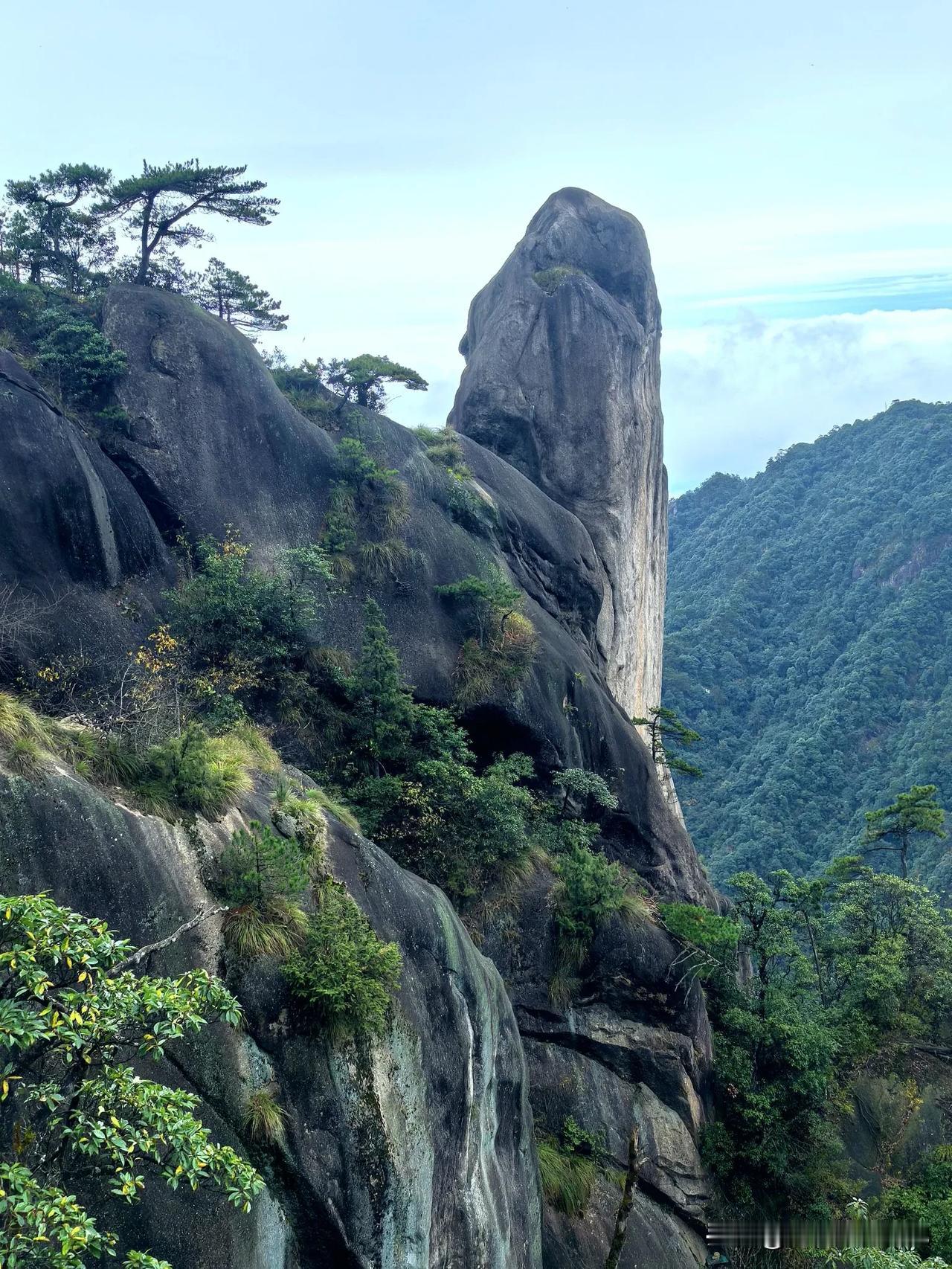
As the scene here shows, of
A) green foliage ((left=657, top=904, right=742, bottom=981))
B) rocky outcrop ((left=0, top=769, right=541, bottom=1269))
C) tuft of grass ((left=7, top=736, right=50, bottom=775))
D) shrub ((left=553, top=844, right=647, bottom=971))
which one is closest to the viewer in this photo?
rocky outcrop ((left=0, top=769, right=541, bottom=1269))

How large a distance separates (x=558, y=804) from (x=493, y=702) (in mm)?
2683

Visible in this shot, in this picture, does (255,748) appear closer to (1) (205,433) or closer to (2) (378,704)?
(2) (378,704)

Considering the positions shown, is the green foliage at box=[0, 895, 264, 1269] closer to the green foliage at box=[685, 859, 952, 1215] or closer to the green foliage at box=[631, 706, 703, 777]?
the green foliage at box=[685, 859, 952, 1215]

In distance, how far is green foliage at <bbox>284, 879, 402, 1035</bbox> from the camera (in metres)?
8.62

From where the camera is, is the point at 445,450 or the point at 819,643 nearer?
the point at 445,450

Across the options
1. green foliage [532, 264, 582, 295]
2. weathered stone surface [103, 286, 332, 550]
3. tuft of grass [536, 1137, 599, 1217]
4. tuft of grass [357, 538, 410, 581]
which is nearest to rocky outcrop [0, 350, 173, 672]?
weathered stone surface [103, 286, 332, 550]

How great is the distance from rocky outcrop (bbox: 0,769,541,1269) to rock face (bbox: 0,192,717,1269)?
3 cm

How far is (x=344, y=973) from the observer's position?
870cm

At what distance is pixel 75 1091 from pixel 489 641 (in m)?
14.2

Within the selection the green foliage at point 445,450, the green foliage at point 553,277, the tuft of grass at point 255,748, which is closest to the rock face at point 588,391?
the green foliage at point 553,277

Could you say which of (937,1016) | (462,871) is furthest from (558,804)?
(937,1016)

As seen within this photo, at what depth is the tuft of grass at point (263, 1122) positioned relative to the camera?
7816 mm

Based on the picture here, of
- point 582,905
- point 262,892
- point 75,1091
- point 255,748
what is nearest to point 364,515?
point 255,748

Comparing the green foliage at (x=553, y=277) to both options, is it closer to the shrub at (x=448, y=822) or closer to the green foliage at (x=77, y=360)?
the green foliage at (x=77, y=360)
